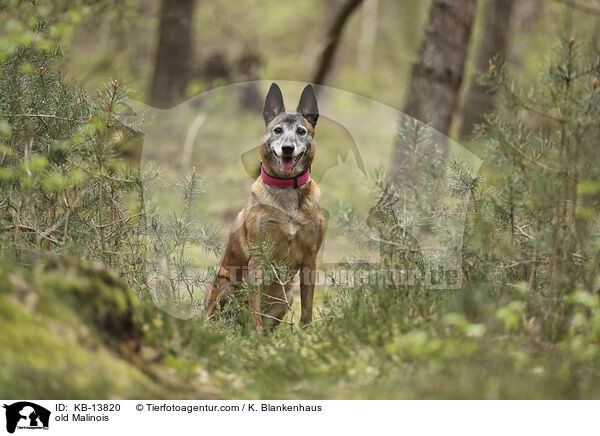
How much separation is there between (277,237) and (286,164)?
2.20 ft

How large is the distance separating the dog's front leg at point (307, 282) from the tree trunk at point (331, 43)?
5.08 metres

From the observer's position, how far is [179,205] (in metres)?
4.59

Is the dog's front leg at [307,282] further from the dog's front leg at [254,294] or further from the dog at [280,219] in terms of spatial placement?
the dog's front leg at [254,294]

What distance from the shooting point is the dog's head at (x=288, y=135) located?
4.19 metres

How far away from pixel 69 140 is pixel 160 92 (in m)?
7.51

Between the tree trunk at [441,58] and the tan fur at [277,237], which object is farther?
the tree trunk at [441,58]

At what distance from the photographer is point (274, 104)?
4.38 meters

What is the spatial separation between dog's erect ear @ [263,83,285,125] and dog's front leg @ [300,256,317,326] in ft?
4.15

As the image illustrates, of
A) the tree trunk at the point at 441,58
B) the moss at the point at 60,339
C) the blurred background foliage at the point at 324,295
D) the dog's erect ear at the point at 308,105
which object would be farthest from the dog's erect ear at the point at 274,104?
the tree trunk at the point at 441,58

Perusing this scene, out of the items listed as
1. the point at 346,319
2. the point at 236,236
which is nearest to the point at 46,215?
the point at 236,236

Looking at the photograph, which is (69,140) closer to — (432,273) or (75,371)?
(75,371)

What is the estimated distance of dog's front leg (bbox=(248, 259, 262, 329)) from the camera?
4398 mm

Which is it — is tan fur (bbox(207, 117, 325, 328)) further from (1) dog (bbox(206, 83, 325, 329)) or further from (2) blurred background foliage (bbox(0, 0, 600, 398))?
(2) blurred background foliage (bbox(0, 0, 600, 398))
